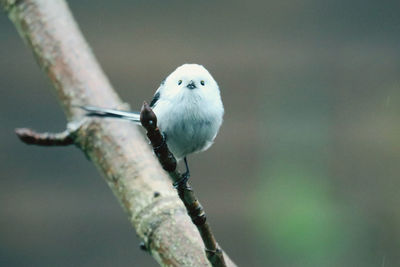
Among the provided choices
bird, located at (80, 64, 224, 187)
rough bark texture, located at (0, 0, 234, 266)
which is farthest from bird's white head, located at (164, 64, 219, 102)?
rough bark texture, located at (0, 0, 234, 266)

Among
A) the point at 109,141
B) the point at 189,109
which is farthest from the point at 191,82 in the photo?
the point at 109,141

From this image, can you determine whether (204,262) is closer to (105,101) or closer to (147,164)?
(147,164)

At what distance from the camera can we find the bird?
67 cm

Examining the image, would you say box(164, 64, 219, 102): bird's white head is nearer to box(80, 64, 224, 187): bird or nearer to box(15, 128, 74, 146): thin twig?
box(80, 64, 224, 187): bird

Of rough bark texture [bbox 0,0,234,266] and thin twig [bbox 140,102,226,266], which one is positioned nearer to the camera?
thin twig [bbox 140,102,226,266]

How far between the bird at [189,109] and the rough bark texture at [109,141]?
0.18 metres

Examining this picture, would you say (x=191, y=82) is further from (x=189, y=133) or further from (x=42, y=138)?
(x=42, y=138)

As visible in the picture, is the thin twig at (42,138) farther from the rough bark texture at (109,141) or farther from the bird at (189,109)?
the bird at (189,109)

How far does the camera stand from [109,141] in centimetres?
99

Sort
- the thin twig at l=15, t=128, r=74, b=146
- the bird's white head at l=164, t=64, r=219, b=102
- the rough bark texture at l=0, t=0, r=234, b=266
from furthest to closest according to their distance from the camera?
the thin twig at l=15, t=128, r=74, b=146
the rough bark texture at l=0, t=0, r=234, b=266
the bird's white head at l=164, t=64, r=219, b=102

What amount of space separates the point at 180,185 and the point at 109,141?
0.39m

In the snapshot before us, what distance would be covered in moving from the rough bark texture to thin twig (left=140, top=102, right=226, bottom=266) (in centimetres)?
10

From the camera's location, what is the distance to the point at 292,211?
5.39 ft

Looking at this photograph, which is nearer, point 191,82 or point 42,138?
point 191,82
